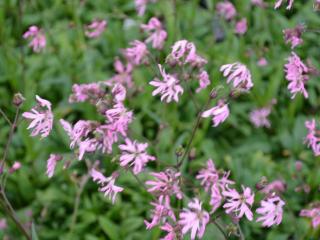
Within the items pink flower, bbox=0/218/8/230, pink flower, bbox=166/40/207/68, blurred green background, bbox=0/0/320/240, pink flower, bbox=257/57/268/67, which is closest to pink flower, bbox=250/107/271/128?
blurred green background, bbox=0/0/320/240

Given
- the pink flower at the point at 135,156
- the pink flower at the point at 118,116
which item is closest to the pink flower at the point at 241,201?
the pink flower at the point at 135,156

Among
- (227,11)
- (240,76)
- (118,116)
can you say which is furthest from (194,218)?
(227,11)

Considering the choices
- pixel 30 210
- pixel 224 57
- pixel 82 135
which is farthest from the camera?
pixel 224 57

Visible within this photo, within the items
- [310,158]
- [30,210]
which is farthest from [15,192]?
[310,158]

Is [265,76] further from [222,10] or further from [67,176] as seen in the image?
[67,176]

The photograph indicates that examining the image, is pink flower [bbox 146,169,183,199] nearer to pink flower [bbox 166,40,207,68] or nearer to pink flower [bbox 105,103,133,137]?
pink flower [bbox 105,103,133,137]

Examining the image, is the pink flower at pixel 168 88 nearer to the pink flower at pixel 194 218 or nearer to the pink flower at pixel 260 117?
the pink flower at pixel 194 218
